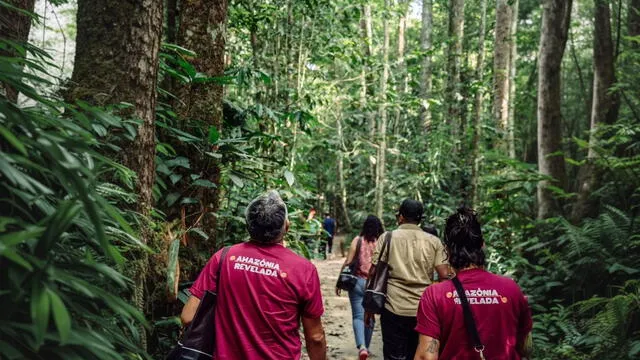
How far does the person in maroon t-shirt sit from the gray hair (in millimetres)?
970

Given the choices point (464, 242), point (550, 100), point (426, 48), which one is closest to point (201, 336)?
point (464, 242)

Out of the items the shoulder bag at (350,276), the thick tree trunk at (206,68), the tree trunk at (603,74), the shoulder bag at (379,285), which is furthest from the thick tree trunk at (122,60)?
the tree trunk at (603,74)

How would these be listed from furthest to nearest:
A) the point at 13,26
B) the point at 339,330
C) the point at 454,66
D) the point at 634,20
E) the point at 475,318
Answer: the point at 454,66 < the point at 634,20 < the point at 339,330 < the point at 475,318 < the point at 13,26

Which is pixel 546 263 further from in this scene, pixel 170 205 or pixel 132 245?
pixel 132 245

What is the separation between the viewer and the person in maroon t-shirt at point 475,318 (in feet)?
9.77

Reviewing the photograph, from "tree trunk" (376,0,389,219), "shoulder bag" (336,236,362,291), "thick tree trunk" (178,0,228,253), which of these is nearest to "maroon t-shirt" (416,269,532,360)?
"thick tree trunk" (178,0,228,253)

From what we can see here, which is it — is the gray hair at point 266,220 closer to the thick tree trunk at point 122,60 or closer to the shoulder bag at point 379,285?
the thick tree trunk at point 122,60

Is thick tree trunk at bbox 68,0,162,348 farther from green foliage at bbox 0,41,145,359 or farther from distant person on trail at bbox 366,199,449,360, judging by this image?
distant person on trail at bbox 366,199,449,360

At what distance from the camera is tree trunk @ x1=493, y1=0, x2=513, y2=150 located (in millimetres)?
13781

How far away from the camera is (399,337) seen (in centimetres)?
492

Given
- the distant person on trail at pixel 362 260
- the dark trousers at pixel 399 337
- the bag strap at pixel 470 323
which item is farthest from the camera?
the distant person on trail at pixel 362 260

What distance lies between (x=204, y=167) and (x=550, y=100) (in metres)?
7.18

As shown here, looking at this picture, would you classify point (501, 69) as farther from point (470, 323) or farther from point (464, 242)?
point (470, 323)

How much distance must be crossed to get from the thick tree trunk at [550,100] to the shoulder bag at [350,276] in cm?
428
